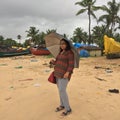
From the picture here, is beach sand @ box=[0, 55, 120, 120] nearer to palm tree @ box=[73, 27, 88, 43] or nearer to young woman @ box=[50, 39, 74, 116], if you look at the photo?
young woman @ box=[50, 39, 74, 116]

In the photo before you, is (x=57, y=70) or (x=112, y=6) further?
(x=112, y=6)

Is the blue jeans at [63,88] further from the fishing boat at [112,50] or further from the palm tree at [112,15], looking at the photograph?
the palm tree at [112,15]

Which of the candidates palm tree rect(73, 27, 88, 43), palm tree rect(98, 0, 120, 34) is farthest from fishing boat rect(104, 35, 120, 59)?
palm tree rect(73, 27, 88, 43)

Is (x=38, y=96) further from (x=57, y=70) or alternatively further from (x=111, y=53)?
(x=111, y=53)

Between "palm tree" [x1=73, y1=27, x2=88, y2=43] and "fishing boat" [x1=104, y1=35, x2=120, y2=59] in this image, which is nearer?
"fishing boat" [x1=104, y1=35, x2=120, y2=59]

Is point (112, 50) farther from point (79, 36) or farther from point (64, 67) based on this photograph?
point (79, 36)

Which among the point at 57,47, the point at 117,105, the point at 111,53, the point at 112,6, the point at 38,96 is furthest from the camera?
the point at 112,6

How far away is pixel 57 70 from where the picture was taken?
5.03 metres

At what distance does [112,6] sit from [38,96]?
3167 centimetres

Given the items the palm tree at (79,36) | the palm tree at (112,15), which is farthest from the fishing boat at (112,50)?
the palm tree at (79,36)

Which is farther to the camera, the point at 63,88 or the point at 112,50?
the point at 112,50

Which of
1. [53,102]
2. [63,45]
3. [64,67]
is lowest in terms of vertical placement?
[53,102]

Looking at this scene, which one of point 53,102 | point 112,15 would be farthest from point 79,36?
point 53,102

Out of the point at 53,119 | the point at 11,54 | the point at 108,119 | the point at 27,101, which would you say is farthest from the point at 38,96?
the point at 11,54
